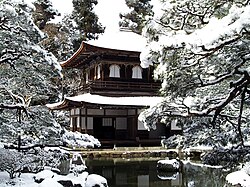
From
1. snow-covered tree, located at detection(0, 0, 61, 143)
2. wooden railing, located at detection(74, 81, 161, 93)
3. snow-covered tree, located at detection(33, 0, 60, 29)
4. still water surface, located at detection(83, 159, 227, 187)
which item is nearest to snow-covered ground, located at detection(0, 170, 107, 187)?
snow-covered tree, located at detection(0, 0, 61, 143)

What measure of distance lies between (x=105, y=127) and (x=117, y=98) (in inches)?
83.8

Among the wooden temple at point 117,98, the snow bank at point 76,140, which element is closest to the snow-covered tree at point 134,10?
the wooden temple at point 117,98

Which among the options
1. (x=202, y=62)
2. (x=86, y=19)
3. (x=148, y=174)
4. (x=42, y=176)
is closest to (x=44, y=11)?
(x=86, y=19)

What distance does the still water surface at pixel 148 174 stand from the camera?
1245 cm

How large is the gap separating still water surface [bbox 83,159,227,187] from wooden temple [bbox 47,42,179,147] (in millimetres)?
4678

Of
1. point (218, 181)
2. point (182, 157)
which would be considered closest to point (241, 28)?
point (218, 181)

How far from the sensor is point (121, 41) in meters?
25.3

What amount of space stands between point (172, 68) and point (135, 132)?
→ 1717 centimetres

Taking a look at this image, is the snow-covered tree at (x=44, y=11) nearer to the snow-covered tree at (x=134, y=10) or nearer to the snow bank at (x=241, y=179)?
the snow-covered tree at (x=134, y=10)

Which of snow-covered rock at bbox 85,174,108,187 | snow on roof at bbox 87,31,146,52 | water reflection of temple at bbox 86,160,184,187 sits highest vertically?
snow on roof at bbox 87,31,146,52

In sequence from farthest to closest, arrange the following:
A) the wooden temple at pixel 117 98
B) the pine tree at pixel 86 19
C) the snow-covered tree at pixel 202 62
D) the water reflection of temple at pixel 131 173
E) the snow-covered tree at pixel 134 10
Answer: the snow-covered tree at pixel 134 10 → the pine tree at pixel 86 19 → the wooden temple at pixel 117 98 → the water reflection of temple at pixel 131 173 → the snow-covered tree at pixel 202 62

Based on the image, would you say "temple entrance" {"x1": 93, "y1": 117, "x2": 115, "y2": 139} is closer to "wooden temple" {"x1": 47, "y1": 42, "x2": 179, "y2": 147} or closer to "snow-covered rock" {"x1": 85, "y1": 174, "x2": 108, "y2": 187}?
"wooden temple" {"x1": 47, "y1": 42, "x2": 179, "y2": 147}

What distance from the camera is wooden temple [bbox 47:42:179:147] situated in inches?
894

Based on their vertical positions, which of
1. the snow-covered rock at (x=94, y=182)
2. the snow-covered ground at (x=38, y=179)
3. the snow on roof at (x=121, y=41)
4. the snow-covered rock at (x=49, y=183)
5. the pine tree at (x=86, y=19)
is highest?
the pine tree at (x=86, y=19)
